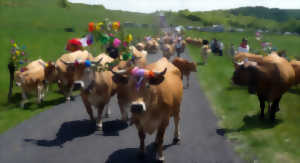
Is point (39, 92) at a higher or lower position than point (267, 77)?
lower

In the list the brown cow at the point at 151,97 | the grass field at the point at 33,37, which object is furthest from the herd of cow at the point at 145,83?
the grass field at the point at 33,37

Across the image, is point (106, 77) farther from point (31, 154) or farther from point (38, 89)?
point (38, 89)

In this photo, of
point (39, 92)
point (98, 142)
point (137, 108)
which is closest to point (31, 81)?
point (39, 92)

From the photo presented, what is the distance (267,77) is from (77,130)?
602cm

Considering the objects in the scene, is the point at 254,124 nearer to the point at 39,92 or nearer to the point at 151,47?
the point at 39,92

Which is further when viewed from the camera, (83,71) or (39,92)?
(39,92)

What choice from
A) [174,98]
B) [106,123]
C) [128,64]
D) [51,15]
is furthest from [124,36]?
[51,15]

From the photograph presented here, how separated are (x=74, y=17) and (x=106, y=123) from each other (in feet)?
147

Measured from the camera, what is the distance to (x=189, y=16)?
108625 millimetres

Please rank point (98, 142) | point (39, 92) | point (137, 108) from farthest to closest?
point (39, 92), point (98, 142), point (137, 108)

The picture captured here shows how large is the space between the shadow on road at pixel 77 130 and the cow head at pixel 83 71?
1530 millimetres

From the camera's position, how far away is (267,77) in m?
8.24

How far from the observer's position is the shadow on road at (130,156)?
636 cm

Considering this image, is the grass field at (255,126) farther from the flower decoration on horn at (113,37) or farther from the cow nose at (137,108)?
the flower decoration on horn at (113,37)
